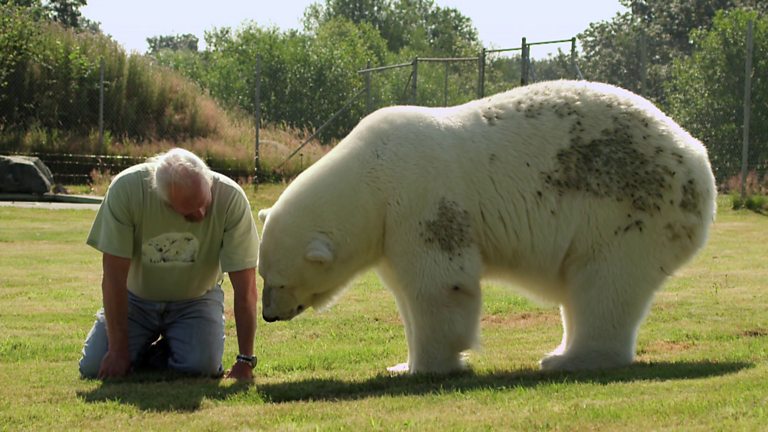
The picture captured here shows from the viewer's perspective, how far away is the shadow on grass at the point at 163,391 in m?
6.53

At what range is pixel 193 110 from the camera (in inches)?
1337

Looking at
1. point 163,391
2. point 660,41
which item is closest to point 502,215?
point 163,391

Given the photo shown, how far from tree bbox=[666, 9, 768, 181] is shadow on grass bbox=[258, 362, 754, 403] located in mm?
19118

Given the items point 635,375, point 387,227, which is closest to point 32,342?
point 387,227

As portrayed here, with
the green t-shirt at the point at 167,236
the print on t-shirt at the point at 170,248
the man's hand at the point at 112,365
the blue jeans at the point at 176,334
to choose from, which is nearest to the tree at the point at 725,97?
the blue jeans at the point at 176,334

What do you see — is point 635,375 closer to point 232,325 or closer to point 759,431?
point 759,431

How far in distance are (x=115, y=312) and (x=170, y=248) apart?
1.87ft

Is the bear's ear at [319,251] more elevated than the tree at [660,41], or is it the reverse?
the tree at [660,41]

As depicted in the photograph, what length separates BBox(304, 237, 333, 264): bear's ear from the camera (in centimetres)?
758

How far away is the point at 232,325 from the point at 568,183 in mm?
3996

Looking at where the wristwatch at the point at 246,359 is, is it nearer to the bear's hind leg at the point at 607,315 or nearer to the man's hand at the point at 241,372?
the man's hand at the point at 241,372

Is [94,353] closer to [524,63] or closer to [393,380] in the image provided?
[393,380]

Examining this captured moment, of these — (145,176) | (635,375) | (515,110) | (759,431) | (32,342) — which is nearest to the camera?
(759,431)

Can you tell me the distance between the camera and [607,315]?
7492 millimetres
